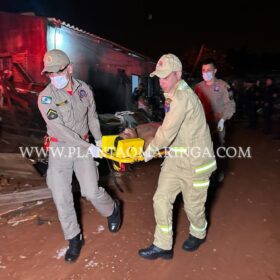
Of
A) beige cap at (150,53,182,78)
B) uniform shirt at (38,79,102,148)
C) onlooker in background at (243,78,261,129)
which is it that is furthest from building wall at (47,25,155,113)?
beige cap at (150,53,182,78)

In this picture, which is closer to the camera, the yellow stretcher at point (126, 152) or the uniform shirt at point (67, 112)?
the uniform shirt at point (67, 112)

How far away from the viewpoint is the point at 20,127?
337 inches

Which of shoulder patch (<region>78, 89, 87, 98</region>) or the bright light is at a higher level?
the bright light

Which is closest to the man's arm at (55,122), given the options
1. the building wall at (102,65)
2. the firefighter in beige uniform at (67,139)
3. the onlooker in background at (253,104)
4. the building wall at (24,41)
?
the firefighter in beige uniform at (67,139)

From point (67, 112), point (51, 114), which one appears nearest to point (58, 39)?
point (67, 112)

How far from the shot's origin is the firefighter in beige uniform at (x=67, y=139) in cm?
324

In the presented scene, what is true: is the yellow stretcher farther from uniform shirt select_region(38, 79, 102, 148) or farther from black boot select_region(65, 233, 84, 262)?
black boot select_region(65, 233, 84, 262)

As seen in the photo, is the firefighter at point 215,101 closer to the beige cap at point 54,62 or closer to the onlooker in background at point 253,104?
the beige cap at point 54,62

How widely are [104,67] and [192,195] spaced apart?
9.08 m


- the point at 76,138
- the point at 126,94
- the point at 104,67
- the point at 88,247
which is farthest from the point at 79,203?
the point at 126,94

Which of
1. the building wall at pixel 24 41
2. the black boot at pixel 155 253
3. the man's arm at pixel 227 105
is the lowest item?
the black boot at pixel 155 253

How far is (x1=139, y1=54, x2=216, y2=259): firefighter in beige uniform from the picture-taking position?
9.98 ft

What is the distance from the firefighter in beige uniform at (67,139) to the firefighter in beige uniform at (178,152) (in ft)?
2.16

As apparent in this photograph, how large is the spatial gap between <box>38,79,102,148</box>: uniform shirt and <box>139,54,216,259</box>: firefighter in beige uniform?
73 cm
